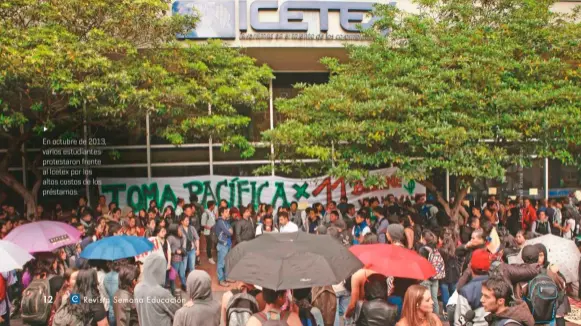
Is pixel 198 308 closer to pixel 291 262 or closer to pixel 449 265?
pixel 291 262

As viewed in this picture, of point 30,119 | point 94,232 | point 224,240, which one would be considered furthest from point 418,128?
point 30,119

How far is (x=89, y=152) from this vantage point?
635 inches

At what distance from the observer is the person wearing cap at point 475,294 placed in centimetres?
573

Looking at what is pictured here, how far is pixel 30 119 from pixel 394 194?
9395mm

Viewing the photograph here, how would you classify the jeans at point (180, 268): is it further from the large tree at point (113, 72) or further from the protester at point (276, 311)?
the protester at point (276, 311)

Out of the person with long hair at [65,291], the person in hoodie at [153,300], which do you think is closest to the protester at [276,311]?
the person in hoodie at [153,300]

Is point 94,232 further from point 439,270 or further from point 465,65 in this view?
point 465,65

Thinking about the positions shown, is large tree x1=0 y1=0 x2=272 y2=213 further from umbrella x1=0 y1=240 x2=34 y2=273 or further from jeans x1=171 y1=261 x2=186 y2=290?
umbrella x1=0 y1=240 x2=34 y2=273

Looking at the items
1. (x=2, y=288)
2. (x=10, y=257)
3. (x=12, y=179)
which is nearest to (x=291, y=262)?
(x=10, y=257)

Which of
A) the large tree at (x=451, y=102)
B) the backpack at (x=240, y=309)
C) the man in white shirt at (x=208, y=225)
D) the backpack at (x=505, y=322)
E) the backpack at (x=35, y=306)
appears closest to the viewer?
the backpack at (x=505, y=322)

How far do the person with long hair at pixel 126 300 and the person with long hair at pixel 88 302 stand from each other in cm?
Answer: 17

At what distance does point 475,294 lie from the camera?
18.9ft

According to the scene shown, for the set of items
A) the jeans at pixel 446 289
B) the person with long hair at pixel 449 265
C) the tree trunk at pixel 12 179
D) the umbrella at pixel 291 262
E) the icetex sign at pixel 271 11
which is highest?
the icetex sign at pixel 271 11

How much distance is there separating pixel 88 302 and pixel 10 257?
1.38 metres
